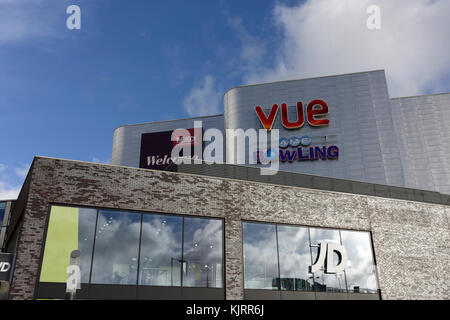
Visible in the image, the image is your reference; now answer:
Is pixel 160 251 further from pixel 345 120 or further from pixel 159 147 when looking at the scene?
pixel 159 147

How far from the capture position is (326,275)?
23125 mm

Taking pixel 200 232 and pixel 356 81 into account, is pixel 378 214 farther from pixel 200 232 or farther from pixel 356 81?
pixel 356 81

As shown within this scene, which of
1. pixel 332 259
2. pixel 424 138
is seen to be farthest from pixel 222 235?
pixel 424 138

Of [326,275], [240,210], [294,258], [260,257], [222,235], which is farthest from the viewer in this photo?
[326,275]

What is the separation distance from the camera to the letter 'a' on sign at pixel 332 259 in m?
23.2

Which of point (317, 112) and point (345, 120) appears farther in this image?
point (317, 112)

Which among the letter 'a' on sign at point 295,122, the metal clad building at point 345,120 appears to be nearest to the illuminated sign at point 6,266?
the metal clad building at point 345,120

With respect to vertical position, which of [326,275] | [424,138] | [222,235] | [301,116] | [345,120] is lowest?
[326,275]

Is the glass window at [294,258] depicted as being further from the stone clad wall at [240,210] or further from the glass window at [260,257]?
the stone clad wall at [240,210]

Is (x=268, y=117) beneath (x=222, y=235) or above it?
above

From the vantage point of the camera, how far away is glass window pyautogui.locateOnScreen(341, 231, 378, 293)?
23.8 meters

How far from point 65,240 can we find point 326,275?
14354 mm

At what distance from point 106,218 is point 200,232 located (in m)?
4.92

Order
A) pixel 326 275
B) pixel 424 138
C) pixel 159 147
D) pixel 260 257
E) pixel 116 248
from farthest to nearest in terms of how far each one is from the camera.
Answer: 1. pixel 159 147
2. pixel 424 138
3. pixel 326 275
4. pixel 260 257
5. pixel 116 248
